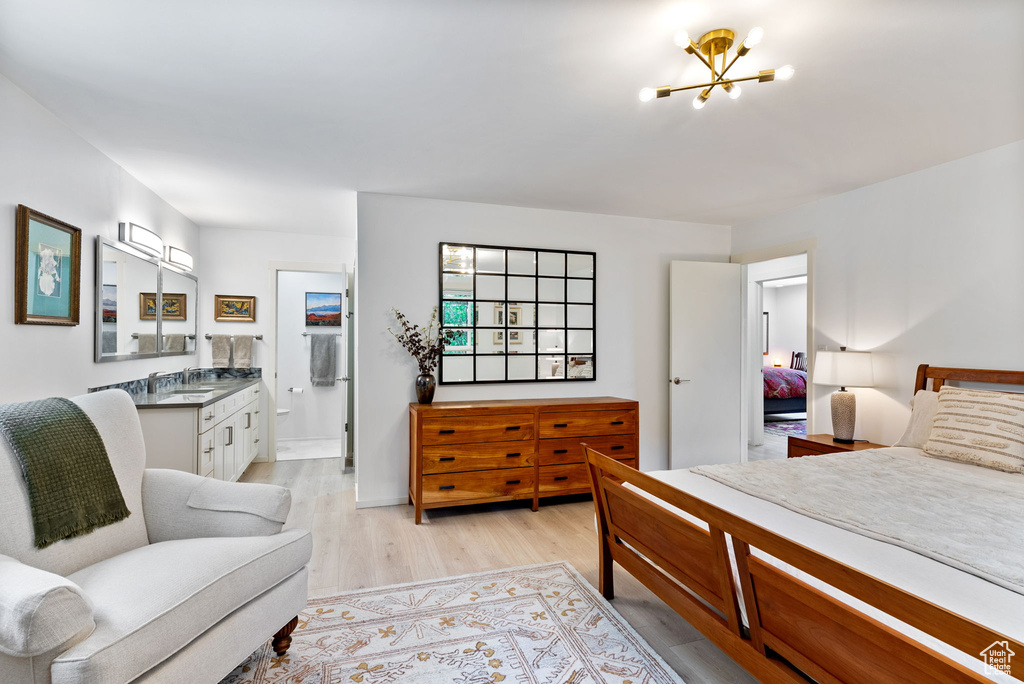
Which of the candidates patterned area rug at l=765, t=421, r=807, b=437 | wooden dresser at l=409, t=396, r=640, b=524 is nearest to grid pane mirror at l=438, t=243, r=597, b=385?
wooden dresser at l=409, t=396, r=640, b=524

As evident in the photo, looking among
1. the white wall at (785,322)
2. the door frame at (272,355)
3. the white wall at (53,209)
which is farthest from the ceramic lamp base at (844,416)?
the white wall at (785,322)

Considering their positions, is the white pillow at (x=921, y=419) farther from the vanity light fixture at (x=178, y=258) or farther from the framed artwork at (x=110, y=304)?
the vanity light fixture at (x=178, y=258)

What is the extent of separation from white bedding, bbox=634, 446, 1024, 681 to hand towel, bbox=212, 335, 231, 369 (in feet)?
15.3

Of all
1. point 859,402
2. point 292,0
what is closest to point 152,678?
point 292,0

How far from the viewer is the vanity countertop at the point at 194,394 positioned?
124 inches

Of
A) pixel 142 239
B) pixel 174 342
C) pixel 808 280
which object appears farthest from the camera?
pixel 174 342

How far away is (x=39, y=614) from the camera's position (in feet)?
3.75

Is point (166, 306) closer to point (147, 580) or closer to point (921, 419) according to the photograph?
point (147, 580)

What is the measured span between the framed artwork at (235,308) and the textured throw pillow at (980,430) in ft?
18.2

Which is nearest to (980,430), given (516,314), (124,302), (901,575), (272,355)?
(901,575)

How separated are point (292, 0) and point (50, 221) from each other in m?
1.90

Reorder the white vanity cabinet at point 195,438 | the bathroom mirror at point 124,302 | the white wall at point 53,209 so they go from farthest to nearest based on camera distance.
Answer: the white vanity cabinet at point 195,438
the bathroom mirror at point 124,302
the white wall at point 53,209

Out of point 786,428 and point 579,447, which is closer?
point 579,447

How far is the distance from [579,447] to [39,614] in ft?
10.1
